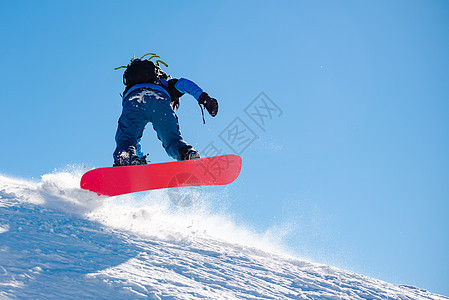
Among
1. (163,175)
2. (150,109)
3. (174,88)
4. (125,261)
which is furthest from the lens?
(174,88)

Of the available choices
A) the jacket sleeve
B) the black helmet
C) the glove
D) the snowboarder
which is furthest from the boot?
the black helmet

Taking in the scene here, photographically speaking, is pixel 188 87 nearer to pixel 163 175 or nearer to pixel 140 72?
pixel 140 72

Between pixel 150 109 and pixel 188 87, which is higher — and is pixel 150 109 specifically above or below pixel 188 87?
below

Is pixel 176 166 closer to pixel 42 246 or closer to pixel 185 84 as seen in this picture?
pixel 185 84

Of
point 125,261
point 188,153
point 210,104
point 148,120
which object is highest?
point 210,104

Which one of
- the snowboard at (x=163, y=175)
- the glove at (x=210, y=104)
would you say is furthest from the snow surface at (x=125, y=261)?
the glove at (x=210, y=104)

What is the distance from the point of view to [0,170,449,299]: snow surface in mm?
1598

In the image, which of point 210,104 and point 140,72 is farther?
point 140,72

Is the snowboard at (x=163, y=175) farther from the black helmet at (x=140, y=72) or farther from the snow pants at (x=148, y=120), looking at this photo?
the black helmet at (x=140, y=72)

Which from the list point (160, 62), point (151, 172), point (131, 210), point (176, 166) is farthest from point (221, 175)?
point (160, 62)

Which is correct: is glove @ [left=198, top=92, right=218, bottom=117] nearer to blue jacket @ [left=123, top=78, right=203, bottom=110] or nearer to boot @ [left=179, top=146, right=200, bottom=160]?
blue jacket @ [left=123, top=78, right=203, bottom=110]

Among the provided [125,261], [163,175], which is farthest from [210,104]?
[125,261]

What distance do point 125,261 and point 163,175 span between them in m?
1.19

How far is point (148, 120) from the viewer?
3314 millimetres
